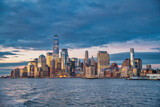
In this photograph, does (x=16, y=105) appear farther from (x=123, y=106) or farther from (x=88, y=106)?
(x=123, y=106)

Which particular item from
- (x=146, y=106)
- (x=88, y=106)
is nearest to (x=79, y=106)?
(x=88, y=106)

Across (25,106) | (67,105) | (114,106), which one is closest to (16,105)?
(25,106)

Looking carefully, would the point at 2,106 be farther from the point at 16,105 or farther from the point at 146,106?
the point at 146,106

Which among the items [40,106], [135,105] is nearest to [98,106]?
[135,105]

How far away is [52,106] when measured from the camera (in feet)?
155

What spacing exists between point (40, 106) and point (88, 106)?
1171 centimetres

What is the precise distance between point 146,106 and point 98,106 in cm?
1202

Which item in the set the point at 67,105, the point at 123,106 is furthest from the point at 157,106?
the point at 67,105

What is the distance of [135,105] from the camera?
163ft

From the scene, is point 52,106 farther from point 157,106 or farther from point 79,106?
point 157,106

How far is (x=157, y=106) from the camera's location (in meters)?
48.2

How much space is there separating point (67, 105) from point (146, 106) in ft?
64.4

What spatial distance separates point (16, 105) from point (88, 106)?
17994mm

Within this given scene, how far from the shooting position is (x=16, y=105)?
4891 cm
